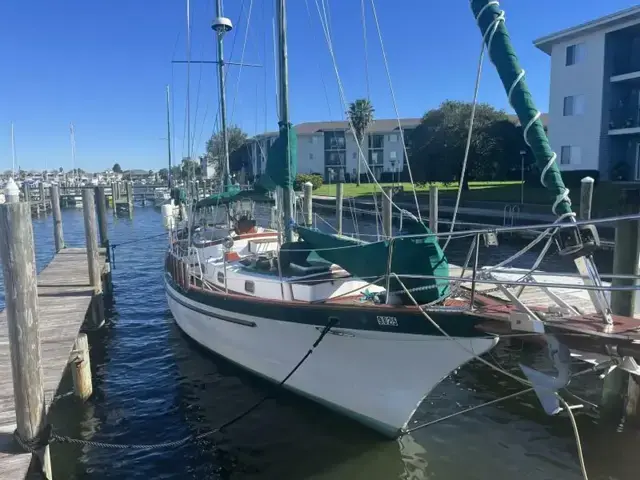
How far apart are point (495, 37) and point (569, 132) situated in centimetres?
3292

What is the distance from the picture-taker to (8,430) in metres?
5.84

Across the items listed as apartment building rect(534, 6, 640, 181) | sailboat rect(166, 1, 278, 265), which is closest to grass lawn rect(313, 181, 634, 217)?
apartment building rect(534, 6, 640, 181)

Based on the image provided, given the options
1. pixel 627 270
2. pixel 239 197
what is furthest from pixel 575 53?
pixel 627 270

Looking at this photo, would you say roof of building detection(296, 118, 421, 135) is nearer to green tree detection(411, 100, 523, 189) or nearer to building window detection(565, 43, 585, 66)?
green tree detection(411, 100, 523, 189)

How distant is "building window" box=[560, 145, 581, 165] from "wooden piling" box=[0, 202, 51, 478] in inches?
1363

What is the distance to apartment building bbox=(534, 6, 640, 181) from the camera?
1228 inches

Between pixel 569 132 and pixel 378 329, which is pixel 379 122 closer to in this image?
pixel 569 132

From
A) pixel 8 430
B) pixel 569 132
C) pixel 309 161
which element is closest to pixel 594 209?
pixel 569 132

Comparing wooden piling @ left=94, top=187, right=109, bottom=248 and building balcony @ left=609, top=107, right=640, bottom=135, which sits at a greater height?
building balcony @ left=609, top=107, right=640, bottom=135

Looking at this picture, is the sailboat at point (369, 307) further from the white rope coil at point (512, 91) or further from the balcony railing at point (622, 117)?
the balcony railing at point (622, 117)

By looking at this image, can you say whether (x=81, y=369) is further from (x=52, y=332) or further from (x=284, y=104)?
(x=284, y=104)

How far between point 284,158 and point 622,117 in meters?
30.6

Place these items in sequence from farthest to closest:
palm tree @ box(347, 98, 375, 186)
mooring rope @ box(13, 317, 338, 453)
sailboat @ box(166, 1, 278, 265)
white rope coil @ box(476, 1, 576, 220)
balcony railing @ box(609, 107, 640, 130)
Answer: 1. palm tree @ box(347, 98, 375, 186)
2. balcony railing @ box(609, 107, 640, 130)
3. sailboat @ box(166, 1, 278, 265)
4. mooring rope @ box(13, 317, 338, 453)
5. white rope coil @ box(476, 1, 576, 220)

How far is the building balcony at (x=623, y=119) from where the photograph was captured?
31.3 metres
